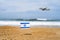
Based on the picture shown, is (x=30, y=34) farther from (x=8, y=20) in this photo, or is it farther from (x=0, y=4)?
(x=0, y=4)

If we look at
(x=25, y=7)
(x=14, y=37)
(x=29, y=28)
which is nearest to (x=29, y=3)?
(x=25, y=7)

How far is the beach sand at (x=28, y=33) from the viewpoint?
1130 millimetres

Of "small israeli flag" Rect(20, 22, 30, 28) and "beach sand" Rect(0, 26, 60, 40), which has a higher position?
"small israeli flag" Rect(20, 22, 30, 28)

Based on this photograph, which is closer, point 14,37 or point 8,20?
point 14,37

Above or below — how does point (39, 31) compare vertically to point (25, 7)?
below

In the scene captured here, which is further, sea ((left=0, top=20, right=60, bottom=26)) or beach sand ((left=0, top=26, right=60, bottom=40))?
sea ((left=0, top=20, right=60, bottom=26))

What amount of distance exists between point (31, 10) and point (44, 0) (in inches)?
7.4

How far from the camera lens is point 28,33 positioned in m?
1.17

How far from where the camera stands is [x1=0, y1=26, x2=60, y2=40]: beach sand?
113cm

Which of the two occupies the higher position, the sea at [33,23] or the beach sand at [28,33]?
the sea at [33,23]

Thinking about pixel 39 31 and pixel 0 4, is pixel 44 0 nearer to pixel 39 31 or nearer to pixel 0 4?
pixel 39 31

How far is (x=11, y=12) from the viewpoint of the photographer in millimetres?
1257

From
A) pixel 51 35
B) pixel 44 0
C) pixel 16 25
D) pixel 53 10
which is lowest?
pixel 51 35

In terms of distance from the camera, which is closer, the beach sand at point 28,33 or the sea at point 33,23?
the beach sand at point 28,33
